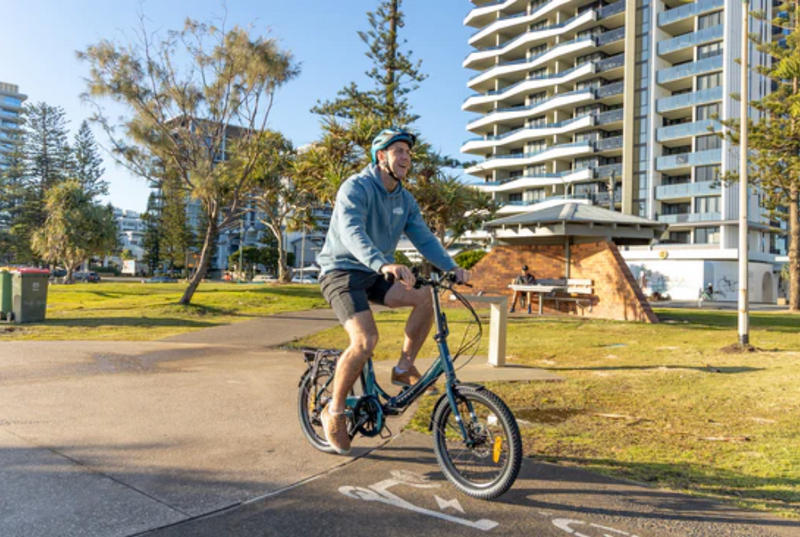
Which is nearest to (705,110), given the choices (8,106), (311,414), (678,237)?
(678,237)

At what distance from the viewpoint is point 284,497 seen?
2996 millimetres

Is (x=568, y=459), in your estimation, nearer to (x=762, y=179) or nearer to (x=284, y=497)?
(x=284, y=497)

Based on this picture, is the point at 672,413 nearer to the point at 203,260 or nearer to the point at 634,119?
the point at 203,260

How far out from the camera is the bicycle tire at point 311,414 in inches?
152

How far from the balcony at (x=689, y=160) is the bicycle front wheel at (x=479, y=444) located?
53.5 meters

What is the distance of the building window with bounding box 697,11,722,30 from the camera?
49656mm

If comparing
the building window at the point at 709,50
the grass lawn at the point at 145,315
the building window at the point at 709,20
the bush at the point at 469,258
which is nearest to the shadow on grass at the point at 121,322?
the grass lawn at the point at 145,315

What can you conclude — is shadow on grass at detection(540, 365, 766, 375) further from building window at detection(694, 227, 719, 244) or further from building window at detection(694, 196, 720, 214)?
building window at detection(694, 196, 720, 214)

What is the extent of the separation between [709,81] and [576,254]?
4376 centimetres

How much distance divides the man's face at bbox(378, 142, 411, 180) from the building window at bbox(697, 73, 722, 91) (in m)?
55.5

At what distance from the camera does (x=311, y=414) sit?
3.95 meters

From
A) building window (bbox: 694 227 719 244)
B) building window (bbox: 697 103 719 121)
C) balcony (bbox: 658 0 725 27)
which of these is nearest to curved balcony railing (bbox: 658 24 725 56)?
balcony (bbox: 658 0 725 27)

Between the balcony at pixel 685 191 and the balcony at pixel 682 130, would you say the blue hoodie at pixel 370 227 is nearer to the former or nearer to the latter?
the balcony at pixel 685 191

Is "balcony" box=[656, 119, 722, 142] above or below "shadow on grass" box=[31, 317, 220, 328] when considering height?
above
